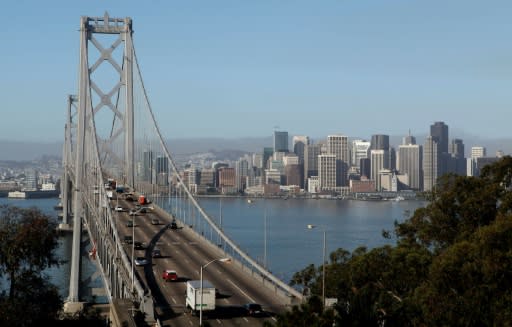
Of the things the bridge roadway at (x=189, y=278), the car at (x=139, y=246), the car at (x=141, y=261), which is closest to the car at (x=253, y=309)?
the bridge roadway at (x=189, y=278)

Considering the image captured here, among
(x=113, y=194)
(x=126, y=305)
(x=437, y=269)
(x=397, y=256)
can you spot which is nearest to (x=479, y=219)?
(x=397, y=256)

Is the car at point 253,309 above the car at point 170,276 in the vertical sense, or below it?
below

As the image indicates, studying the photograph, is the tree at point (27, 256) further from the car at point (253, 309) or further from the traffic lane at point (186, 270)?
the car at point (253, 309)

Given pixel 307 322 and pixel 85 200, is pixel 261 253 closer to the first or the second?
pixel 85 200

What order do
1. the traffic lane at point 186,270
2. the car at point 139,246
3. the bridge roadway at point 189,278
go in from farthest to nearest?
1. the car at point 139,246
2. the traffic lane at point 186,270
3. the bridge roadway at point 189,278

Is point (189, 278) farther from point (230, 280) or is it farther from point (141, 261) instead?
point (141, 261)
